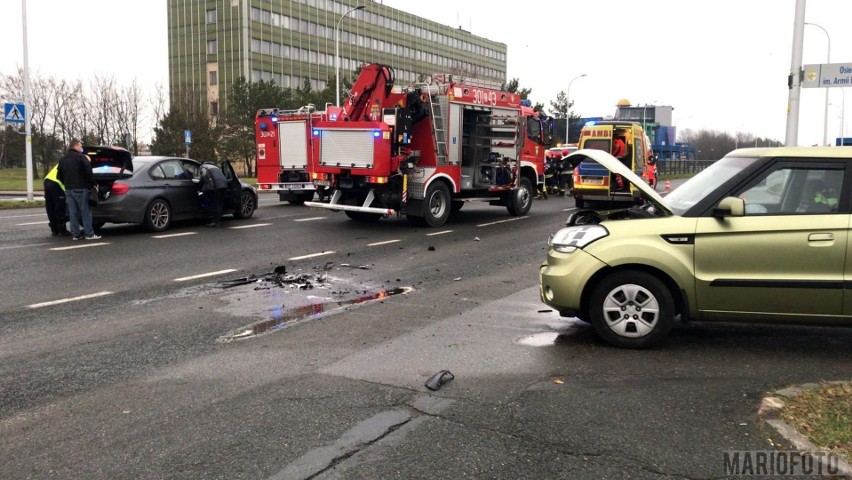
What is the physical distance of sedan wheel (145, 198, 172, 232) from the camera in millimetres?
13109

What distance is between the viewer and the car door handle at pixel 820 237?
5.10 metres

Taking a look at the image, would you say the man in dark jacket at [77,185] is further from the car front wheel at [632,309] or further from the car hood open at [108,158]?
the car front wheel at [632,309]

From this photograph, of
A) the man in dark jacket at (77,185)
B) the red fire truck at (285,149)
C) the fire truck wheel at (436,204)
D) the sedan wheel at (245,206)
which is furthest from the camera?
the red fire truck at (285,149)

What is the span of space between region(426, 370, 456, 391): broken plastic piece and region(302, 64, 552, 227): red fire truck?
30.7 feet

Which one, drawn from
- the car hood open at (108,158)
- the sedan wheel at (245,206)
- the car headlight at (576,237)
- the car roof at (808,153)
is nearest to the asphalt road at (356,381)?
the car headlight at (576,237)

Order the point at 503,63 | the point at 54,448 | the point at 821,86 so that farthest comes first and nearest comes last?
the point at 503,63 → the point at 821,86 → the point at 54,448

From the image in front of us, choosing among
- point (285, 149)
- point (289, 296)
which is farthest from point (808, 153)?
point (285, 149)

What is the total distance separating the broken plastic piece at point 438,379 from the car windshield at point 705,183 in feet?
7.74

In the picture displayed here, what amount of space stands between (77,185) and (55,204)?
1017 millimetres

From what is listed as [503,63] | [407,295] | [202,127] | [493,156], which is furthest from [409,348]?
[503,63]

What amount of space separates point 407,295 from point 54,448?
4.57 m

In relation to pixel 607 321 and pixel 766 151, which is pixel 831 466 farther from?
pixel 766 151

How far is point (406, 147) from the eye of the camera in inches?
563

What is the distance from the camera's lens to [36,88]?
48.4 m
